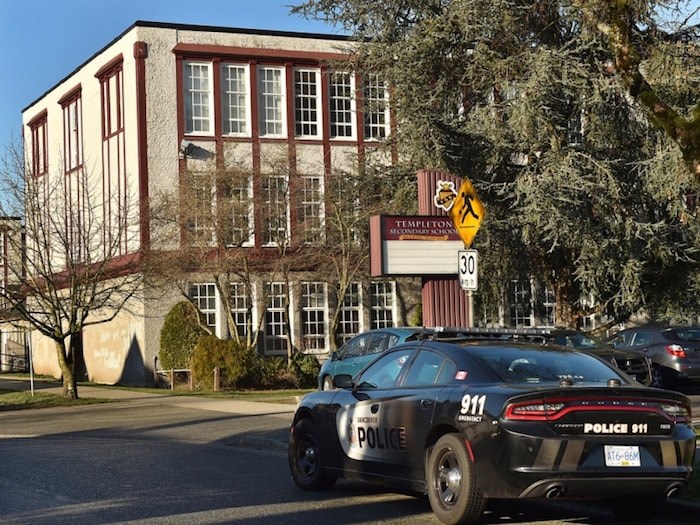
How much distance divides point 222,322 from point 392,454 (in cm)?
2568

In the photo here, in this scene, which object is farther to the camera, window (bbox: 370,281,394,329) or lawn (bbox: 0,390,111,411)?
window (bbox: 370,281,394,329)

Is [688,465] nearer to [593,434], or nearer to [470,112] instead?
[593,434]

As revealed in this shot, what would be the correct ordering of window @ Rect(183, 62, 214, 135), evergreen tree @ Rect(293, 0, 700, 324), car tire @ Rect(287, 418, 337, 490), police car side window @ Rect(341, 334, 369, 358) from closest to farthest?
car tire @ Rect(287, 418, 337, 490)
police car side window @ Rect(341, 334, 369, 358)
evergreen tree @ Rect(293, 0, 700, 324)
window @ Rect(183, 62, 214, 135)

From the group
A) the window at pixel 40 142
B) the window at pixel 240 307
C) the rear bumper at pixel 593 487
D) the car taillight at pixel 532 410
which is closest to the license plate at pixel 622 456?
the rear bumper at pixel 593 487

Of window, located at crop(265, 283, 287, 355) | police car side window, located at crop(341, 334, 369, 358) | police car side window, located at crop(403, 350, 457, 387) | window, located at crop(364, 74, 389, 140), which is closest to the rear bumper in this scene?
police car side window, located at crop(403, 350, 457, 387)

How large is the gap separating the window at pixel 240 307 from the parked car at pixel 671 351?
1222 cm

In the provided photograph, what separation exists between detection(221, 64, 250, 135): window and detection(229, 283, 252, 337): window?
5059 mm

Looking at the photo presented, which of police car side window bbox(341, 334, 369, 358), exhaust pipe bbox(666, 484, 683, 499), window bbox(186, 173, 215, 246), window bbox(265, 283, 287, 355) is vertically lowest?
exhaust pipe bbox(666, 484, 683, 499)

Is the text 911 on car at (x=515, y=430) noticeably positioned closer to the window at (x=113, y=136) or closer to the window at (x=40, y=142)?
the window at (x=113, y=136)

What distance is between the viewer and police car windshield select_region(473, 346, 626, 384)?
31.5 ft

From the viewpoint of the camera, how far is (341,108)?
38125 mm

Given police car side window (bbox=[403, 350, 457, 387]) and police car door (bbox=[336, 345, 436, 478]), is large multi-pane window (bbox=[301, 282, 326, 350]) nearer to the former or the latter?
police car door (bbox=[336, 345, 436, 478])

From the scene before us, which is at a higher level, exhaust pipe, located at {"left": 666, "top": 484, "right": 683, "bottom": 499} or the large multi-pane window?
the large multi-pane window

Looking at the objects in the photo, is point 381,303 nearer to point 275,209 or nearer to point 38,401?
point 275,209
